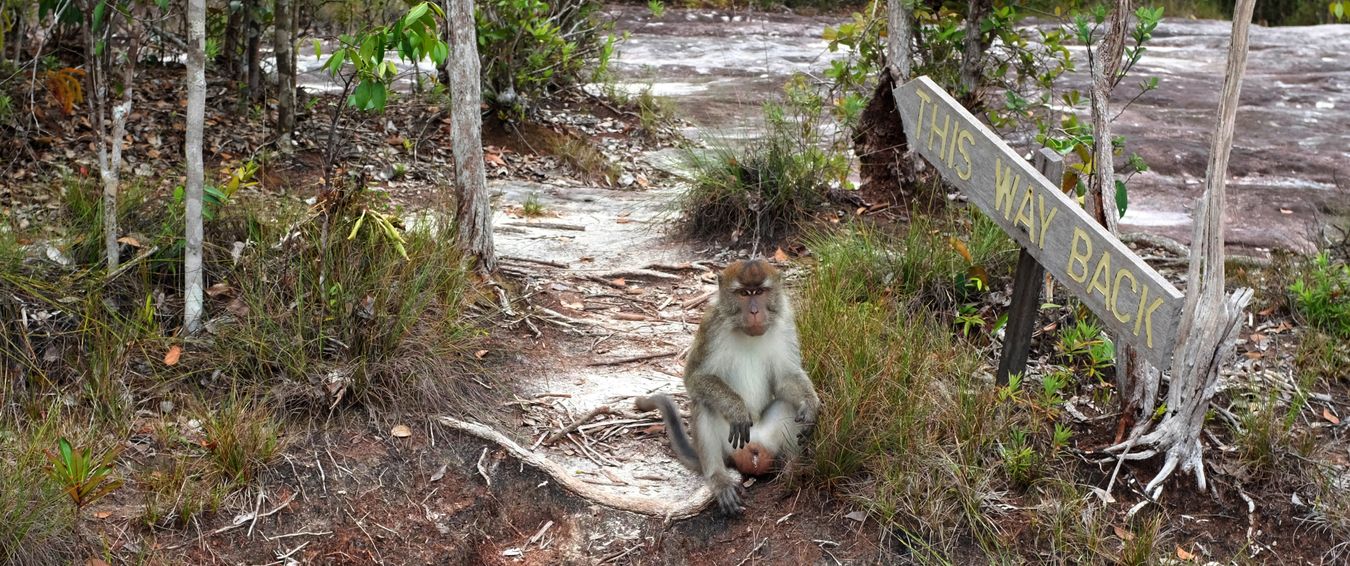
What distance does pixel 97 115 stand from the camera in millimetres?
5578

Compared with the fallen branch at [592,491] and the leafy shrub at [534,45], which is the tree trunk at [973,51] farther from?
the leafy shrub at [534,45]

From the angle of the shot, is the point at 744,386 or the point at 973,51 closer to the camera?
the point at 744,386

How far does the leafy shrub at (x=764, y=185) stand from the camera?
A: 745 cm

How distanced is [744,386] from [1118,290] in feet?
5.29

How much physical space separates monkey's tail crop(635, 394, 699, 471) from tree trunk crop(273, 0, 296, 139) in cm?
477

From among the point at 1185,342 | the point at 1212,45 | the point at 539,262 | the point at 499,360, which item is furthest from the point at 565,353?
the point at 1212,45

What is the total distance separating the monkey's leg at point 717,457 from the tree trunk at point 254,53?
5.51 metres

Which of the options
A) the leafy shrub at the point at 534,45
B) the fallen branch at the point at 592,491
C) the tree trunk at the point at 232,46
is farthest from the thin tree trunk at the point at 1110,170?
the tree trunk at the point at 232,46

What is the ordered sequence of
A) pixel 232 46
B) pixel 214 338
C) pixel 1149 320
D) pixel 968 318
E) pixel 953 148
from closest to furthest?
1. pixel 1149 320
2. pixel 953 148
3. pixel 214 338
4. pixel 968 318
5. pixel 232 46

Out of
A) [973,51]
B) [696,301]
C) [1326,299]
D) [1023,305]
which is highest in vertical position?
[973,51]

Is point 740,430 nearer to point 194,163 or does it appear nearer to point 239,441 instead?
point 239,441

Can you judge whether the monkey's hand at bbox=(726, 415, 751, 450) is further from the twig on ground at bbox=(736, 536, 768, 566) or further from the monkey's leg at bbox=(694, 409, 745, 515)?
the twig on ground at bbox=(736, 536, 768, 566)

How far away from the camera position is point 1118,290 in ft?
13.4

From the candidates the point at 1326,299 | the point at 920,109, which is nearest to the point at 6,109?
the point at 920,109
